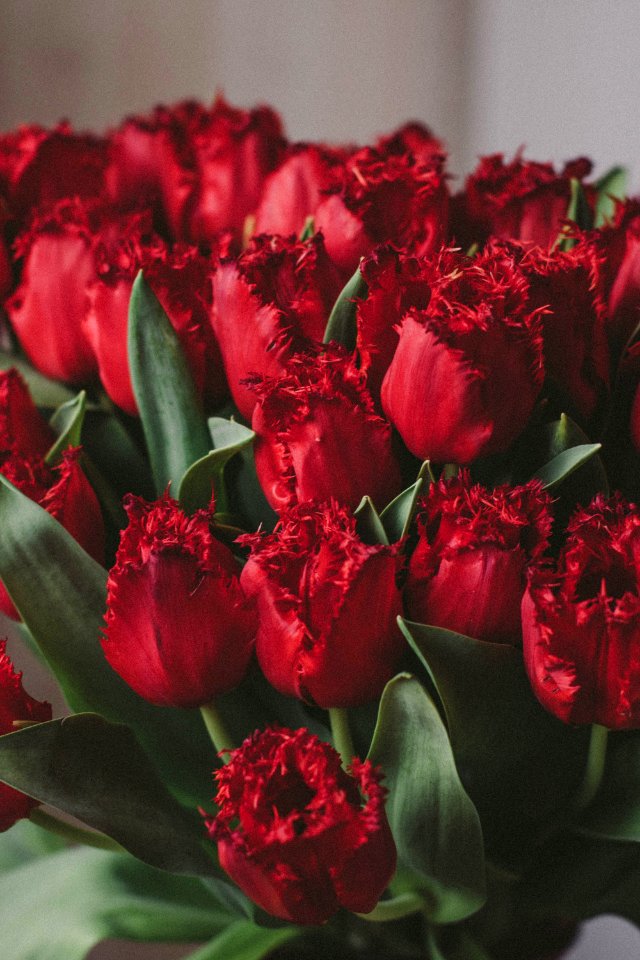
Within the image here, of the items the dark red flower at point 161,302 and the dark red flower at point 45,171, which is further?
the dark red flower at point 45,171

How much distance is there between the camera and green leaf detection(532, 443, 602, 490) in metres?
0.26

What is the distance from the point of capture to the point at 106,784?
297 millimetres

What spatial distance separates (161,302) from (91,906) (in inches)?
8.8

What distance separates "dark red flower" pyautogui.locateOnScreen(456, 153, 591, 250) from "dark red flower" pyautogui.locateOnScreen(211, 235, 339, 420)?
0.09m

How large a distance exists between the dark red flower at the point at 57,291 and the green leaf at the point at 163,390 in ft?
0.15

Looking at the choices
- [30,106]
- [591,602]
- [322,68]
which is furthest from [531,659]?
[322,68]

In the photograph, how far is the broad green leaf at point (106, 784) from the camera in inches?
10.6

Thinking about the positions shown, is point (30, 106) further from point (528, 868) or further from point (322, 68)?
point (528, 868)

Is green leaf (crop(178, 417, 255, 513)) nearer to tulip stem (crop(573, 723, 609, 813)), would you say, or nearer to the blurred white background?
tulip stem (crop(573, 723, 609, 813))

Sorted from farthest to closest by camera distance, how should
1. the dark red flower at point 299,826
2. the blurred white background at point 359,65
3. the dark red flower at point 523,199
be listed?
the blurred white background at point 359,65
the dark red flower at point 523,199
the dark red flower at point 299,826

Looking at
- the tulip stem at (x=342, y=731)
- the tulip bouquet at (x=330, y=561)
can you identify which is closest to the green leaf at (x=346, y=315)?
the tulip bouquet at (x=330, y=561)

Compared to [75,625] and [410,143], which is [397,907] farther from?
[410,143]

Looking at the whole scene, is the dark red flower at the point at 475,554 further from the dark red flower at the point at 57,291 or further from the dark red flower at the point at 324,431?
the dark red flower at the point at 57,291

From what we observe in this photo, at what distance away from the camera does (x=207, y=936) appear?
40 centimetres
